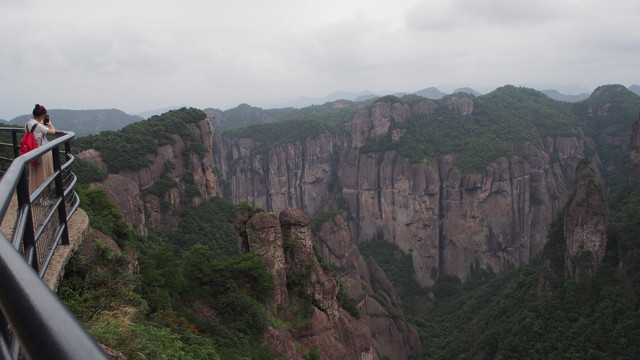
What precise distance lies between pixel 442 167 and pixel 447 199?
6.16 meters

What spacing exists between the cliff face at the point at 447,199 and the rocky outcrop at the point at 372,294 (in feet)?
77.0

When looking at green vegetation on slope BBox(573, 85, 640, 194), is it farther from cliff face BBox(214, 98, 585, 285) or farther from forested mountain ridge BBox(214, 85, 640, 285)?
cliff face BBox(214, 98, 585, 285)

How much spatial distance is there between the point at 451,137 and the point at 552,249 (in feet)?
158

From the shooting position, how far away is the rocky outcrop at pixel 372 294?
40.0m

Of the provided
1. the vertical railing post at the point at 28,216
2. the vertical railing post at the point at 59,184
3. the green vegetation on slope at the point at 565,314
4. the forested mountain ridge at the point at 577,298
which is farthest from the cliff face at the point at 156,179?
the vertical railing post at the point at 28,216

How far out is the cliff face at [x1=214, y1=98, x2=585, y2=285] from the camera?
71.4 meters

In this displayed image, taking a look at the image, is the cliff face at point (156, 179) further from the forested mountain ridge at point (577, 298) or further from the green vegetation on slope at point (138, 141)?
the forested mountain ridge at point (577, 298)

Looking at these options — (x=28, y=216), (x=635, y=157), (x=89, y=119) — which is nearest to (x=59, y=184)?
(x=28, y=216)

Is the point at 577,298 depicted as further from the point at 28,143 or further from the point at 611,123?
the point at 611,123

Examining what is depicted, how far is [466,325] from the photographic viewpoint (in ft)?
149

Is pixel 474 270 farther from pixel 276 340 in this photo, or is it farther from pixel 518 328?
pixel 276 340

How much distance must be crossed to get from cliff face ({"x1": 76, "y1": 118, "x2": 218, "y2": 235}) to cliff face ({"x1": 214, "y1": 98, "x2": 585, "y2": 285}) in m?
36.0

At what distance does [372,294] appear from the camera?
4409cm

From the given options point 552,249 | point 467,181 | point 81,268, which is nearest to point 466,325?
point 552,249
